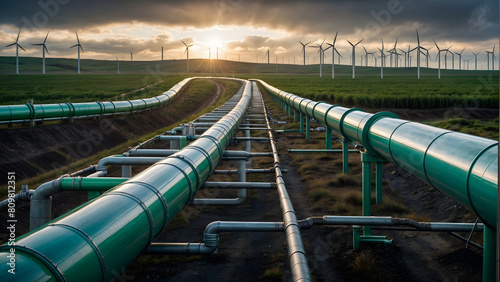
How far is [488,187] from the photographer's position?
4.62m

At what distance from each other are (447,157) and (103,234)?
167 inches

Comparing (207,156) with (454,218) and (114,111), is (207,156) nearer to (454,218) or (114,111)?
(454,218)

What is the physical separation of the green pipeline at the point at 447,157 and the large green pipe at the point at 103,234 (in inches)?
142

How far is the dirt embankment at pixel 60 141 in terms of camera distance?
19.9m

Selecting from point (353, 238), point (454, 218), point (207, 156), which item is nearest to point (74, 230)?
point (207, 156)

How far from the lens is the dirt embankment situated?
1987 centimetres

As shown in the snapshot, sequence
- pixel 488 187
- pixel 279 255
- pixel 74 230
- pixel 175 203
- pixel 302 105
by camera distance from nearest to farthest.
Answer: pixel 74 230, pixel 488 187, pixel 175 203, pixel 279 255, pixel 302 105

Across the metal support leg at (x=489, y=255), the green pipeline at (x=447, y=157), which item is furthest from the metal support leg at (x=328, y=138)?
the metal support leg at (x=489, y=255)

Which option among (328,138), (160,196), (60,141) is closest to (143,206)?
(160,196)

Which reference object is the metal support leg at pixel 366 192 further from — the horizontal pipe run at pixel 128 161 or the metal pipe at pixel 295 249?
the horizontal pipe run at pixel 128 161

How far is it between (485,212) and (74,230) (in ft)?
13.9

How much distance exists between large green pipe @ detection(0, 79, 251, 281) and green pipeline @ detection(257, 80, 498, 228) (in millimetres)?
3597

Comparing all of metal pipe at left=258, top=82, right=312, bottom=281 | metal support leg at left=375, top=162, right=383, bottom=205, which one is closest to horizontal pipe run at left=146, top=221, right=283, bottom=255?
metal pipe at left=258, top=82, right=312, bottom=281

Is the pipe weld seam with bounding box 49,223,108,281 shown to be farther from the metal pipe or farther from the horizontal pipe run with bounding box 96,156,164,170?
the horizontal pipe run with bounding box 96,156,164,170
